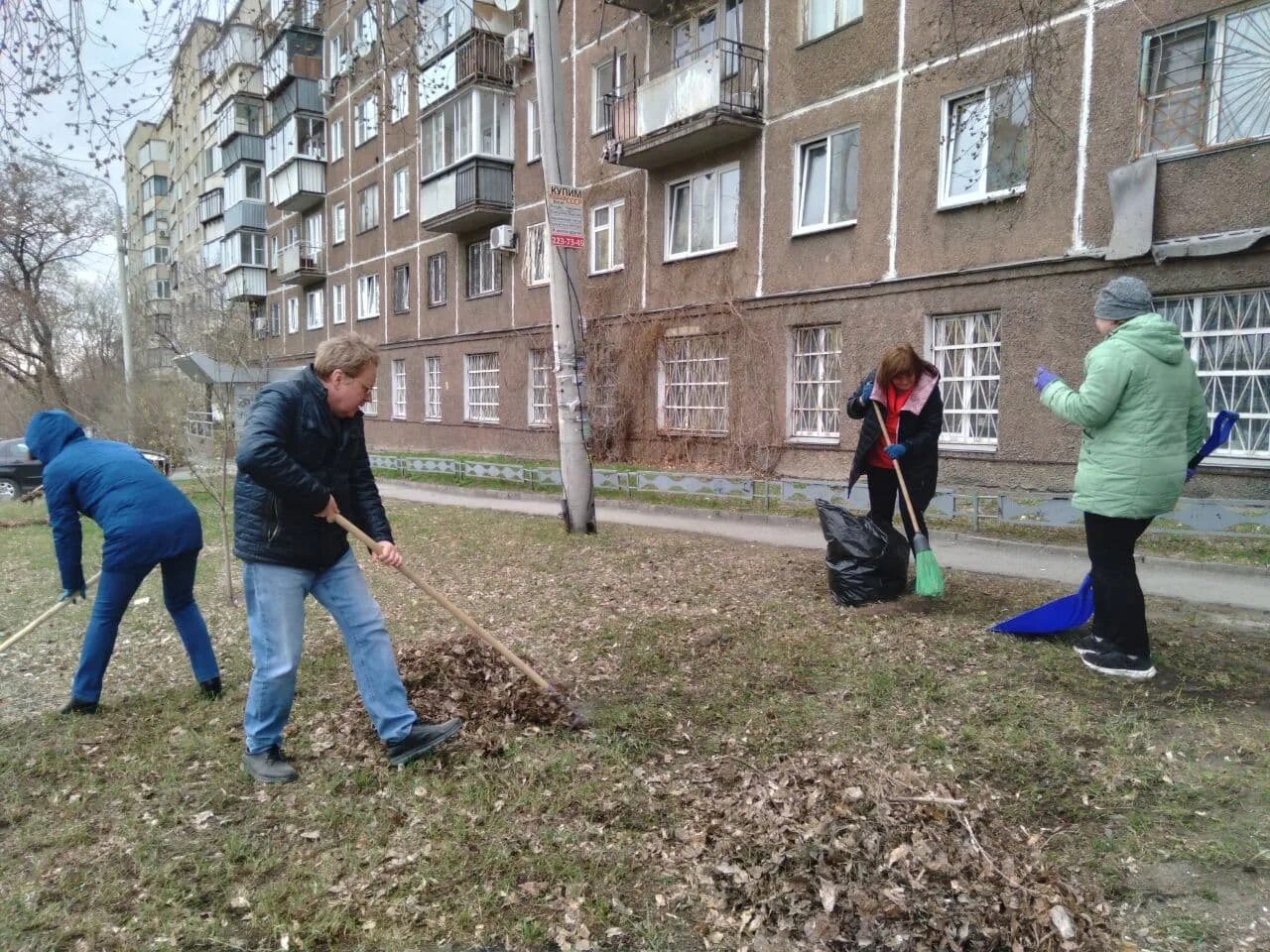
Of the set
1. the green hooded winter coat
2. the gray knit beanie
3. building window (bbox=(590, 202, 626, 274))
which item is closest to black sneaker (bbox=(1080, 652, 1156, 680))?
the green hooded winter coat

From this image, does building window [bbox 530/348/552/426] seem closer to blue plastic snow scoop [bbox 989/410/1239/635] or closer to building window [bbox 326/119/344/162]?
building window [bbox 326/119/344/162]

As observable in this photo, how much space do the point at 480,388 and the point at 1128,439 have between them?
18.7 meters

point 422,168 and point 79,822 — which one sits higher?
point 422,168

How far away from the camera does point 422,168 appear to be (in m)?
21.9

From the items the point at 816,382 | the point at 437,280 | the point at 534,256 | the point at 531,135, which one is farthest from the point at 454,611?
the point at 437,280

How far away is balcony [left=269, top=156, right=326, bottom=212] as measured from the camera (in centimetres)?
2845

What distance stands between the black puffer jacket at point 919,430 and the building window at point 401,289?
2069cm

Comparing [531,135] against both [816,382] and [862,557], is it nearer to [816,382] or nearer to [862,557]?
[816,382]

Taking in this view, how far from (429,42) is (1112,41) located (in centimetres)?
780

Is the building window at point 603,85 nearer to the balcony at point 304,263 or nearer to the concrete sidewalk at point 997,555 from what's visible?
the concrete sidewalk at point 997,555

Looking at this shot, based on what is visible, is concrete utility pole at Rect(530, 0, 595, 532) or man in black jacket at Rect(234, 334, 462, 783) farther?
concrete utility pole at Rect(530, 0, 595, 532)

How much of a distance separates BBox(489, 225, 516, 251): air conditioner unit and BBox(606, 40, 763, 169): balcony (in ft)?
16.4

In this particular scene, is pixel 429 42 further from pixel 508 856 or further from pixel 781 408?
pixel 781 408

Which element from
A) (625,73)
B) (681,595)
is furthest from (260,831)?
(625,73)
